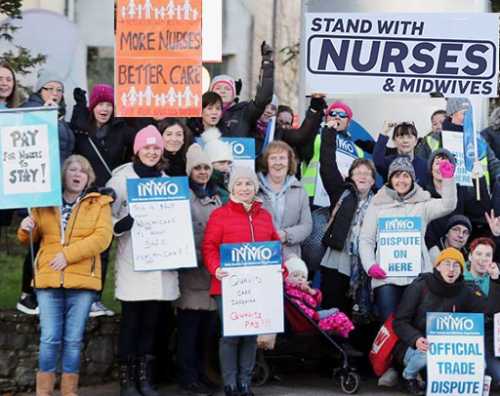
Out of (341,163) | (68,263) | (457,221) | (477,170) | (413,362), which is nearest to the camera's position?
(68,263)

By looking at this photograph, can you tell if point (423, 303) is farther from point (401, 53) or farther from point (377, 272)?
point (401, 53)

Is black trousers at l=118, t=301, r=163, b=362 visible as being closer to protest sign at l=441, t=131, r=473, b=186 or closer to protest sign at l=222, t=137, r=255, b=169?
protest sign at l=222, t=137, r=255, b=169

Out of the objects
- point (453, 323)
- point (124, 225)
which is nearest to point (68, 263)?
point (124, 225)

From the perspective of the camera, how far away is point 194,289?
1334 centimetres

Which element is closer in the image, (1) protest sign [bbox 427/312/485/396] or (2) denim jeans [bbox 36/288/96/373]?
(2) denim jeans [bbox 36/288/96/373]

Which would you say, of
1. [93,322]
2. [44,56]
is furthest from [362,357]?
Answer: [44,56]

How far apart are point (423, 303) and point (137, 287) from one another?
7.33 feet

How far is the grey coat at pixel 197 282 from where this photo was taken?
13.3 meters

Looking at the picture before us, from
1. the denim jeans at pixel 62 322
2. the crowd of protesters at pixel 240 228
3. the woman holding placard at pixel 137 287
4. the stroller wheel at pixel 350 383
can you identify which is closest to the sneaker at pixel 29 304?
the crowd of protesters at pixel 240 228

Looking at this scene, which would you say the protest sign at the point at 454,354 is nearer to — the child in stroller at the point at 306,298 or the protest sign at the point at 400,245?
the protest sign at the point at 400,245

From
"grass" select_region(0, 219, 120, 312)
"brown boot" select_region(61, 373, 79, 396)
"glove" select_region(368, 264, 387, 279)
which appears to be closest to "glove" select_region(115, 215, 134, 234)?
"brown boot" select_region(61, 373, 79, 396)

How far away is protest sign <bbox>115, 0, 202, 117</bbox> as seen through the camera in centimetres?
1358

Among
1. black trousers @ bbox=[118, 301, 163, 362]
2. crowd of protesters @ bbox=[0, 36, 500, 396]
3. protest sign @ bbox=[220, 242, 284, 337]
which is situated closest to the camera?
crowd of protesters @ bbox=[0, 36, 500, 396]

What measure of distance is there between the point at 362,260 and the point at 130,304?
1978mm
